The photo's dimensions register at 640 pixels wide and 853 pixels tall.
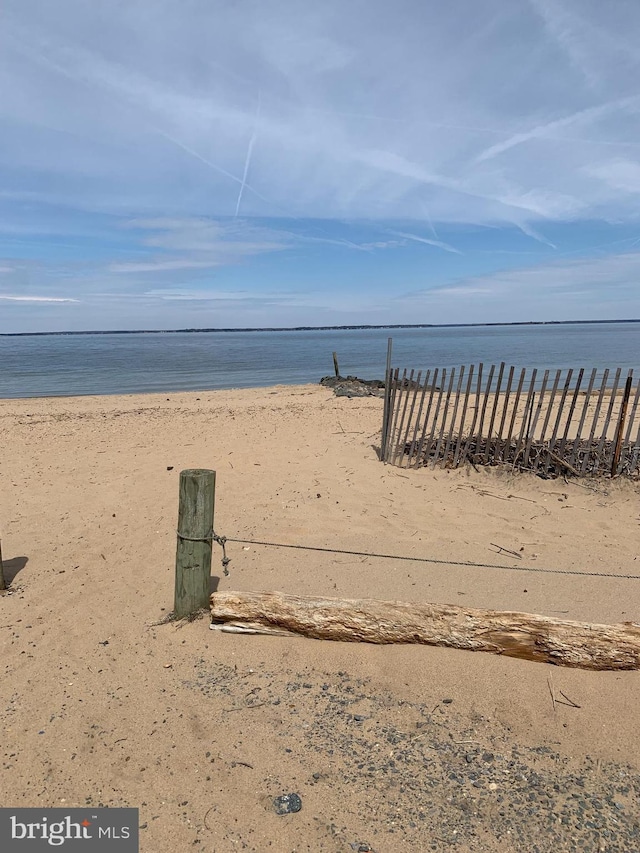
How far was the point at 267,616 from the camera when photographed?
139 inches

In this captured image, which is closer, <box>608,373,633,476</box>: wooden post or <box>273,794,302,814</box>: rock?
<box>273,794,302,814</box>: rock

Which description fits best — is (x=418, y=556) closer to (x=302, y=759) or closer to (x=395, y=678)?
(x=395, y=678)

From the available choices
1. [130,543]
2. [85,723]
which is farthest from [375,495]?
[85,723]

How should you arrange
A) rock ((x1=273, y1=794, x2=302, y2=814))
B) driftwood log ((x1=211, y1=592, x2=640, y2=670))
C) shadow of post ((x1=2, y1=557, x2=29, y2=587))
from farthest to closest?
1. shadow of post ((x1=2, y1=557, x2=29, y2=587))
2. driftwood log ((x1=211, y1=592, x2=640, y2=670))
3. rock ((x1=273, y1=794, x2=302, y2=814))

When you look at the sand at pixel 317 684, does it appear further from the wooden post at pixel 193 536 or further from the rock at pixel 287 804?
the wooden post at pixel 193 536

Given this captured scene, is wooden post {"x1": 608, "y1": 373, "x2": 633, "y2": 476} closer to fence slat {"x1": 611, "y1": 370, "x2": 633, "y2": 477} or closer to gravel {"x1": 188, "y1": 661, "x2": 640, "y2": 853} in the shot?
fence slat {"x1": 611, "y1": 370, "x2": 633, "y2": 477}

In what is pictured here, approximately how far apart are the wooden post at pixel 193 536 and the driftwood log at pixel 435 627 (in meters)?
0.27

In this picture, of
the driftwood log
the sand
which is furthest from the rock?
the driftwood log

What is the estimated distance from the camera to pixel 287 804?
231 cm

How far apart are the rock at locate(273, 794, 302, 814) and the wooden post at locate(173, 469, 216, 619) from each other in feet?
5.57

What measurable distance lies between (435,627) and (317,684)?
81 centimetres

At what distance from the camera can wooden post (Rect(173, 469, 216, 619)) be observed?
3.66 m

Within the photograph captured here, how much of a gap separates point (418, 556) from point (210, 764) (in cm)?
294

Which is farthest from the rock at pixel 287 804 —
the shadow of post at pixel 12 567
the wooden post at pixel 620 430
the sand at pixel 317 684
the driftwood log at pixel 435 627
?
the wooden post at pixel 620 430
